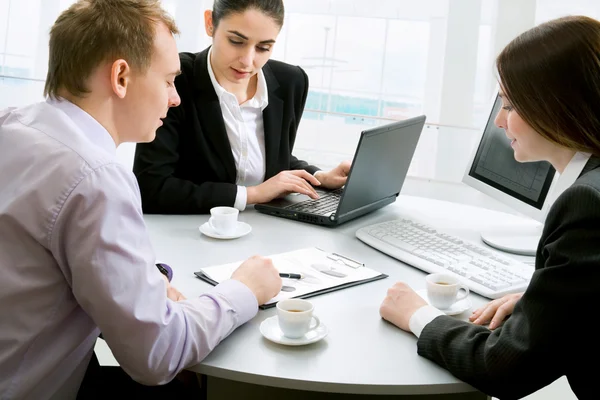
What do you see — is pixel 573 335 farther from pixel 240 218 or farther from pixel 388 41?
pixel 388 41

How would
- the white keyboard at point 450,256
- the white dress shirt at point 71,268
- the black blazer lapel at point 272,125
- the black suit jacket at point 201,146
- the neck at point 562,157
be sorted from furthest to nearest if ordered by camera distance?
the black blazer lapel at point 272,125 < the black suit jacket at point 201,146 < the white keyboard at point 450,256 < the neck at point 562,157 < the white dress shirt at point 71,268

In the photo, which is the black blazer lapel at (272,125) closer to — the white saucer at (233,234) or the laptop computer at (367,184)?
the laptop computer at (367,184)

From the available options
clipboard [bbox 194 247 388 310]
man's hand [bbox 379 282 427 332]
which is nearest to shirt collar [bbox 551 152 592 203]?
man's hand [bbox 379 282 427 332]

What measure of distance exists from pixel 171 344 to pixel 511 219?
1.36 meters

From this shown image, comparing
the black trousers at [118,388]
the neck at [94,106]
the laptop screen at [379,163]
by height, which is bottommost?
the black trousers at [118,388]

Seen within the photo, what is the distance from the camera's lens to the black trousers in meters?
1.40

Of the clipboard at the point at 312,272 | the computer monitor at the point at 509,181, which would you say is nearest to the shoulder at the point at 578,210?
the clipboard at the point at 312,272

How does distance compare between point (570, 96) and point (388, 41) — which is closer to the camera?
point (570, 96)

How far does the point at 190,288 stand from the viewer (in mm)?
1444

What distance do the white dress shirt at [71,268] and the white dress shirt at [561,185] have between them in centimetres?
35

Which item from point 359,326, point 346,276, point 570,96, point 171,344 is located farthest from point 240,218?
point 570,96

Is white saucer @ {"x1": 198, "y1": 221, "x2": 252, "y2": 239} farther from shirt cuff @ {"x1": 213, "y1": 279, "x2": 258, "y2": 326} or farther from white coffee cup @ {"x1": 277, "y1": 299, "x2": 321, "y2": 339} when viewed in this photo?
white coffee cup @ {"x1": 277, "y1": 299, "x2": 321, "y2": 339}

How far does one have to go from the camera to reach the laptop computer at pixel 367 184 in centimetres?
188

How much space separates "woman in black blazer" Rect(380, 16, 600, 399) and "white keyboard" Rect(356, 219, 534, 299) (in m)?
0.17
